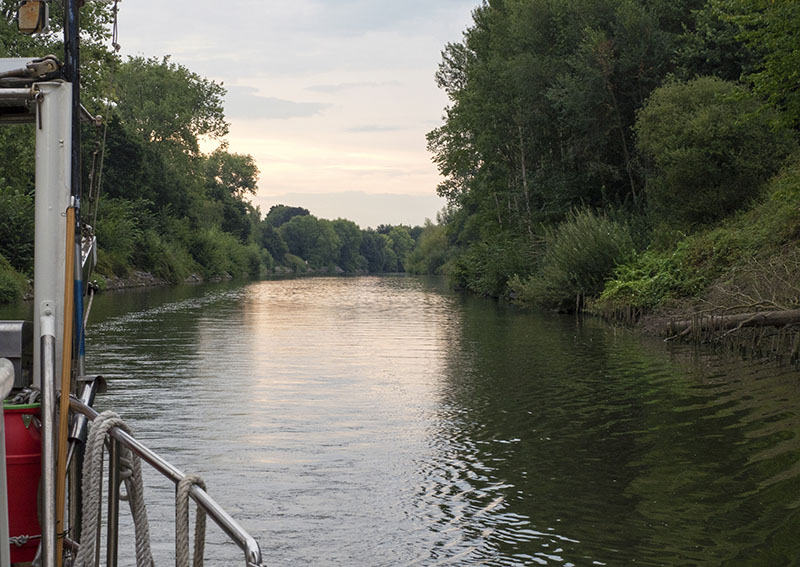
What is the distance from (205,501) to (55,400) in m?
1.01

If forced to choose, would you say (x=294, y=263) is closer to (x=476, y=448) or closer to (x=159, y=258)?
(x=159, y=258)

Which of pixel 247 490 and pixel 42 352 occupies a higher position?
pixel 42 352

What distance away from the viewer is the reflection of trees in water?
7.66 m

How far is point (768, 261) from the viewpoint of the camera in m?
20.4

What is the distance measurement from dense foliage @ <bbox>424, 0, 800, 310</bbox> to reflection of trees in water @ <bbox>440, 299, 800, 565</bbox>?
330 inches

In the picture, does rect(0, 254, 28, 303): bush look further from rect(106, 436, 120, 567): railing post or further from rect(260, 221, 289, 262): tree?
rect(260, 221, 289, 262): tree

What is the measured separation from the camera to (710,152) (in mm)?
29203

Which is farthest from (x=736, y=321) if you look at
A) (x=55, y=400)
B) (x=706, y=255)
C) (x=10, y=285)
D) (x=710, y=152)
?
(x=10, y=285)

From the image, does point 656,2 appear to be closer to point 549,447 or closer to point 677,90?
point 677,90

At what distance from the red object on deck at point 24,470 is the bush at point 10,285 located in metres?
28.7

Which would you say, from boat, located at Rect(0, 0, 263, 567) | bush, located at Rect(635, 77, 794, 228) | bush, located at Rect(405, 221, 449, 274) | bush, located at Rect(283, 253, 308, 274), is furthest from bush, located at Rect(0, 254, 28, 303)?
bush, located at Rect(283, 253, 308, 274)

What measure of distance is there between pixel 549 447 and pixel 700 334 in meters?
11.1

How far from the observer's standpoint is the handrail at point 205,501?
11.1 ft

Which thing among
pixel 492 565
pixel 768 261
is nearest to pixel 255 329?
pixel 768 261
